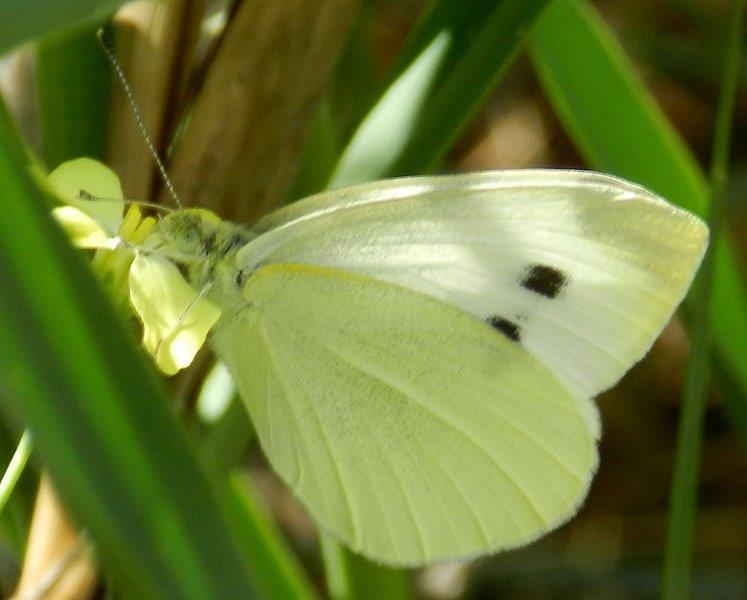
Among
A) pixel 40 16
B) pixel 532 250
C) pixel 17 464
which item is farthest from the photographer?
pixel 532 250

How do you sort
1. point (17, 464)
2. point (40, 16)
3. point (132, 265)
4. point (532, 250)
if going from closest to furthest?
point (40, 16), point (17, 464), point (132, 265), point (532, 250)

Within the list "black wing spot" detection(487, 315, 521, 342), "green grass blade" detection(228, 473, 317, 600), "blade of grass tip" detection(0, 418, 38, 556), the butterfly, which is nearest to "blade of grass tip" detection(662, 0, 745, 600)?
the butterfly

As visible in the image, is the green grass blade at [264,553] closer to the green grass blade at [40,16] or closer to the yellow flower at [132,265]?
the yellow flower at [132,265]

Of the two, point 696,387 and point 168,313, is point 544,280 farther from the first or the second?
point 168,313

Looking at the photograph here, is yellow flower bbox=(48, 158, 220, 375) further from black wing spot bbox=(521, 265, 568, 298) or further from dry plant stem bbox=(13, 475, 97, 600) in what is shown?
black wing spot bbox=(521, 265, 568, 298)

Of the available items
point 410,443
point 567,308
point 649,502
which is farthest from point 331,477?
point 649,502

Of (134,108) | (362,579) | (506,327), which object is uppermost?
(134,108)

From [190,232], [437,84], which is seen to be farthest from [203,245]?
[437,84]
